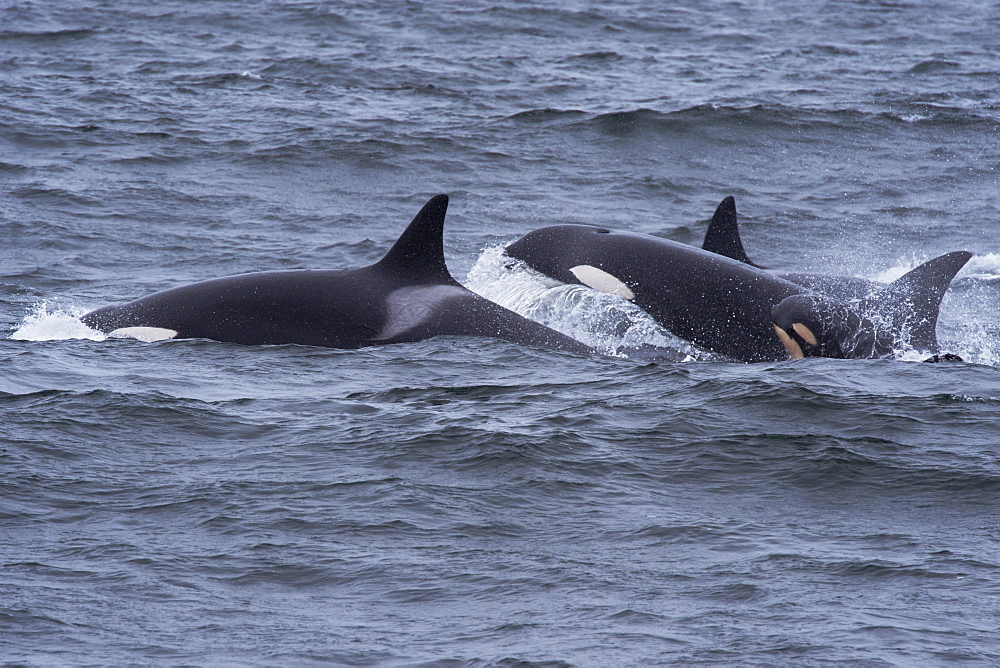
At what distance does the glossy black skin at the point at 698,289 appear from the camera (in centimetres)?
1173

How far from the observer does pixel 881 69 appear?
105 ft

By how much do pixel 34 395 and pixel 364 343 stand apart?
276cm

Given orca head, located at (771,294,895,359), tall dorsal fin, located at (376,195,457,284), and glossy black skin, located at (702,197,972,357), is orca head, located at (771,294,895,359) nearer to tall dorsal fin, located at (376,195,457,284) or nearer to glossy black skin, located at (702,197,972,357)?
glossy black skin, located at (702,197,972,357)

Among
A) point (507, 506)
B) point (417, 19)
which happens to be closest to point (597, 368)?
point (507, 506)

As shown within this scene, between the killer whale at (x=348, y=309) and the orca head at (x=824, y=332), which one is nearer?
the killer whale at (x=348, y=309)

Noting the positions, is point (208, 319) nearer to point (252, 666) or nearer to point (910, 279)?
point (252, 666)

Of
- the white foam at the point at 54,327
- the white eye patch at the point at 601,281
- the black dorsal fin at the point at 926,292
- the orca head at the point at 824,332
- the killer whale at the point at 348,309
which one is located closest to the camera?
the killer whale at the point at 348,309

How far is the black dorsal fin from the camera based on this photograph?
1169cm

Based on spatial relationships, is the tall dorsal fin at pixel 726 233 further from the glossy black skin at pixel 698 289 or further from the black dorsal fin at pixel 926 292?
the black dorsal fin at pixel 926 292

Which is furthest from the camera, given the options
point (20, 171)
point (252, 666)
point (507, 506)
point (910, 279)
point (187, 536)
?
point (20, 171)

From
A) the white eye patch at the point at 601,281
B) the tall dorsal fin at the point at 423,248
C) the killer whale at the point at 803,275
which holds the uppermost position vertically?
the tall dorsal fin at the point at 423,248

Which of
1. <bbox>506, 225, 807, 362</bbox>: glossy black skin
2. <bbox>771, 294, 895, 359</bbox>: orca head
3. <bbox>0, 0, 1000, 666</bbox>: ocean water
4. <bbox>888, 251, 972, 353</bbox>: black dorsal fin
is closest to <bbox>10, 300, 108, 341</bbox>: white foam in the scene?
<bbox>0, 0, 1000, 666</bbox>: ocean water

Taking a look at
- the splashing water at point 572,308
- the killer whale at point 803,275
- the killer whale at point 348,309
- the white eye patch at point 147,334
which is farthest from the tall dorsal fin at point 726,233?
the white eye patch at point 147,334

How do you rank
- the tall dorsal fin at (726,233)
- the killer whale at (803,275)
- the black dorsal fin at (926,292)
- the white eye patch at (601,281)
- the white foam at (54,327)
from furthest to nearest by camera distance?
1. the tall dorsal fin at (726,233)
2. the white eye patch at (601,281)
3. the killer whale at (803,275)
4. the black dorsal fin at (926,292)
5. the white foam at (54,327)
